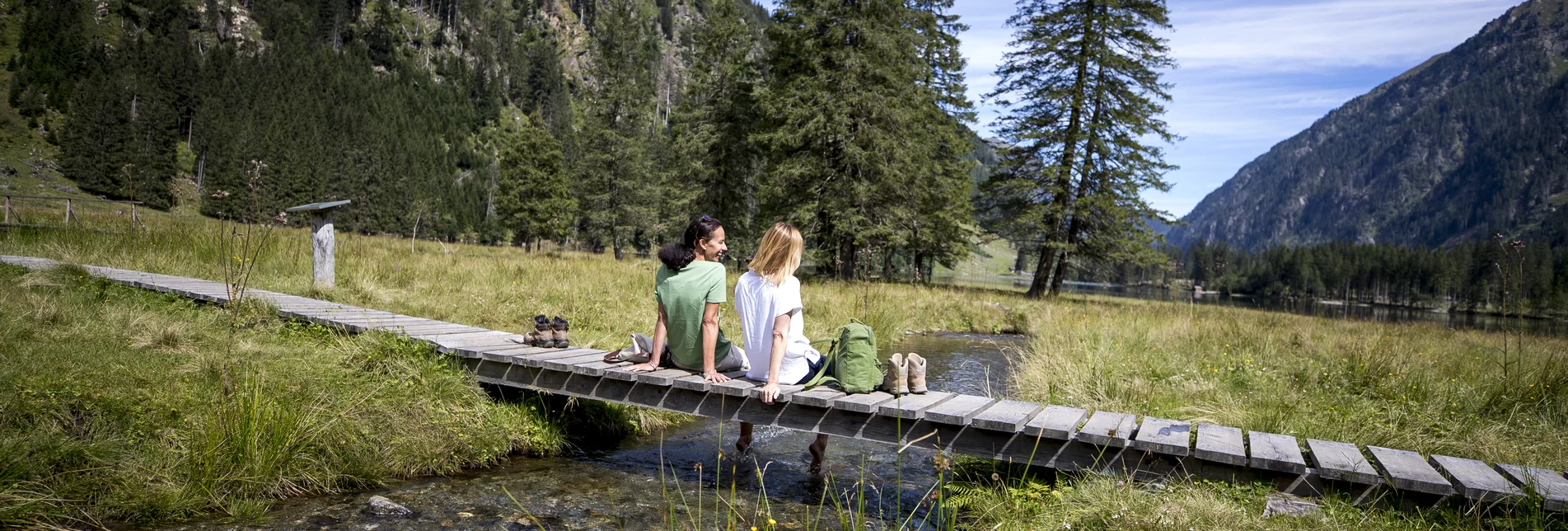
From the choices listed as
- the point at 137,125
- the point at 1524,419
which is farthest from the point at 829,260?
the point at 137,125

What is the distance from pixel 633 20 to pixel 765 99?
50.2ft

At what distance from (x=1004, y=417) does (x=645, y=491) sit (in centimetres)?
233

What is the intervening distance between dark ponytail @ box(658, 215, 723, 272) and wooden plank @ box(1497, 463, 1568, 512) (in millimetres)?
4259

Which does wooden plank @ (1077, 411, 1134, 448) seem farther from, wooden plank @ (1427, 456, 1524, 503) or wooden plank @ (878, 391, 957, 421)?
wooden plank @ (1427, 456, 1524, 503)

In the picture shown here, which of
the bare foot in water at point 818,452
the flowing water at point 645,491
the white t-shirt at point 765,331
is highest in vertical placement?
the white t-shirt at point 765,331

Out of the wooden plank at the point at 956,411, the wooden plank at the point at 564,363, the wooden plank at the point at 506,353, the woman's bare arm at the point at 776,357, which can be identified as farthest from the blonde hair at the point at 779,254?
the wooden plank at the point at 506,353

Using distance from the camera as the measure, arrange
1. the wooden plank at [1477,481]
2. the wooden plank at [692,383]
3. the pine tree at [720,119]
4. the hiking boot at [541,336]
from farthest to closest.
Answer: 1. the pine tree at [720,119]
2. the hiking boot at [541,336]
3. the wooden plank at [692,383]
4. the wooden plank at [1477,481]

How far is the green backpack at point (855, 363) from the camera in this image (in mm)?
4408

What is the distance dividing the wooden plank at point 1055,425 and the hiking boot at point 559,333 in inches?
146

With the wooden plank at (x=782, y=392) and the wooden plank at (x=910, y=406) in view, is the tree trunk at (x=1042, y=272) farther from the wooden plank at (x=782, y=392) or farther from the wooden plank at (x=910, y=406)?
the wooden plank at (x=782, y=392)

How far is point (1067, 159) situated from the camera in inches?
854

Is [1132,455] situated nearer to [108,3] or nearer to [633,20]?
[633,20]

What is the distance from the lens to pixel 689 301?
189 inches

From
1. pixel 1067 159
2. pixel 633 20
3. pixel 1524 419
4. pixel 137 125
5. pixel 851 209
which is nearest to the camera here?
pixel 1524 419
